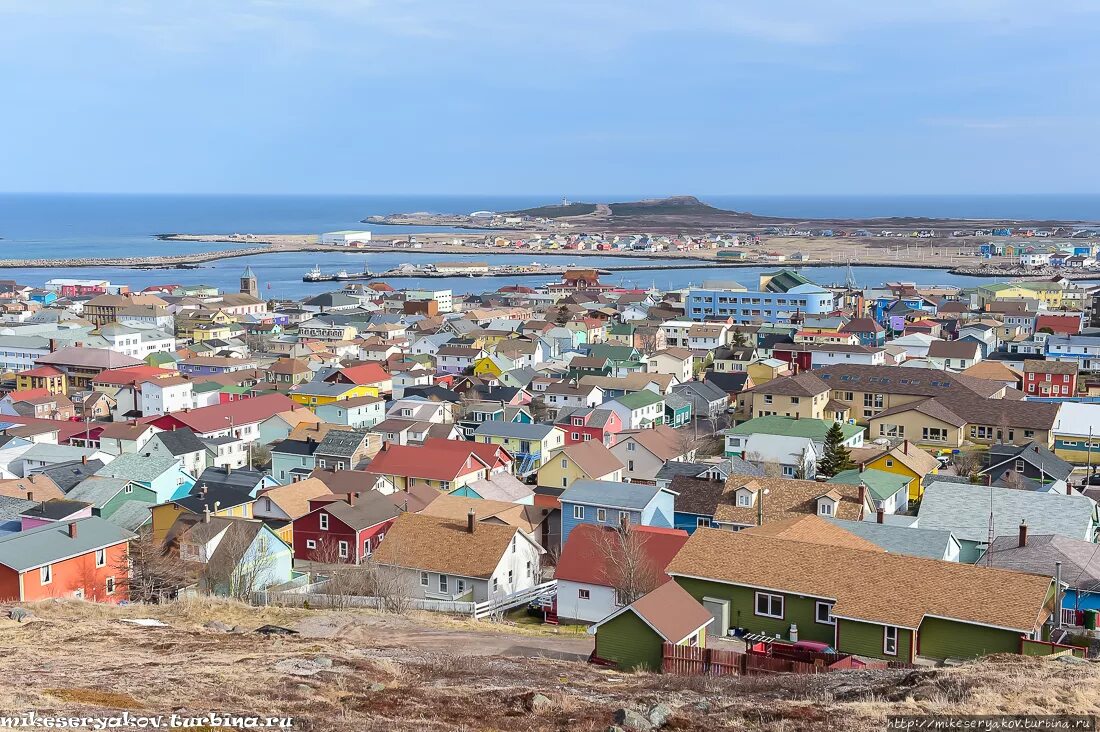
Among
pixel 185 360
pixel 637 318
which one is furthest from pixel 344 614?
pixel 637 318

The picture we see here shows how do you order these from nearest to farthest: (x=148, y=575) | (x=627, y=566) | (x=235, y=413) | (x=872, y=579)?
(x=872, y=579) → (x=627, y=566) → (x=148, y=575) → (x=235, y=413)

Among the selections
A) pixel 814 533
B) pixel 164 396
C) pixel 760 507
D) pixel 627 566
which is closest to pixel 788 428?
pixel 760 507

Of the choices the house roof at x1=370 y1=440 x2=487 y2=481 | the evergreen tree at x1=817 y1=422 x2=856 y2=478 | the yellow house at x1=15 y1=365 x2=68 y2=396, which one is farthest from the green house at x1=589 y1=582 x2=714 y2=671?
the yellow house at x1=15 y1=365 x2=68 y2=396

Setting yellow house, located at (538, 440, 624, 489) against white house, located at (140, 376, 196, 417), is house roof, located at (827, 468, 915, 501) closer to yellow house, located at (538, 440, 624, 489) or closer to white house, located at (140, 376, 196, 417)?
yellow house, located at (538, 440, 624, 489)

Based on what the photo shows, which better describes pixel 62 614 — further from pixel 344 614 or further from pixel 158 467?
pixel 158 467

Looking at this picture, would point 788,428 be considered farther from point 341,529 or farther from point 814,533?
point 341,529

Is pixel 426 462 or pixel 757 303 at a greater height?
pixel 757 303
